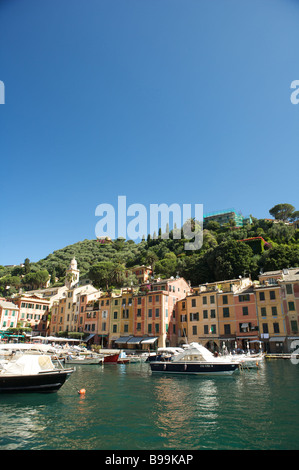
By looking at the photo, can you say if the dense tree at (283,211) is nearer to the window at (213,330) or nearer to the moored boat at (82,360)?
the window at (213,330)

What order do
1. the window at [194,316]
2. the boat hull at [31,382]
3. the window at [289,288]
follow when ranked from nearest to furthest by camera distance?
the boat hull at [31,382]
the window at [289,288]
the window at [194,316]

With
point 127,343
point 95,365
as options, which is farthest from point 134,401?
point 127,343

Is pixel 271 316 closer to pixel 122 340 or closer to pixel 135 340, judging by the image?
pixel 135 340

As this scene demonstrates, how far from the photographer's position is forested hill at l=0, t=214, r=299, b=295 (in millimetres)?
65312

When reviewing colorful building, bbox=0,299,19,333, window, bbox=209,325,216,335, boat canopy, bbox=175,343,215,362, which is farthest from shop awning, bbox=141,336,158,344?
colorful building, bbox=0,299,19,333

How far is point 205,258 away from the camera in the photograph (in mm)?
74188

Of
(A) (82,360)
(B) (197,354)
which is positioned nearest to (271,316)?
(B) (197,354)

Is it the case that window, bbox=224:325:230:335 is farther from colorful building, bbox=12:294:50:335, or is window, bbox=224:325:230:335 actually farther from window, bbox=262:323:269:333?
colorful building, bbox=12:294:50:335

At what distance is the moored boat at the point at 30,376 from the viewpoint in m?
20.1

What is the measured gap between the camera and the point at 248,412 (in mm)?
15312

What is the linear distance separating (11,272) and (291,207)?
370 feet

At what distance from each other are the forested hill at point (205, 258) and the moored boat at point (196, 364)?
30.7 meters

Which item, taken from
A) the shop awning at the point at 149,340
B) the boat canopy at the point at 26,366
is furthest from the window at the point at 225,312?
the boat canopy at the point at 26,366
